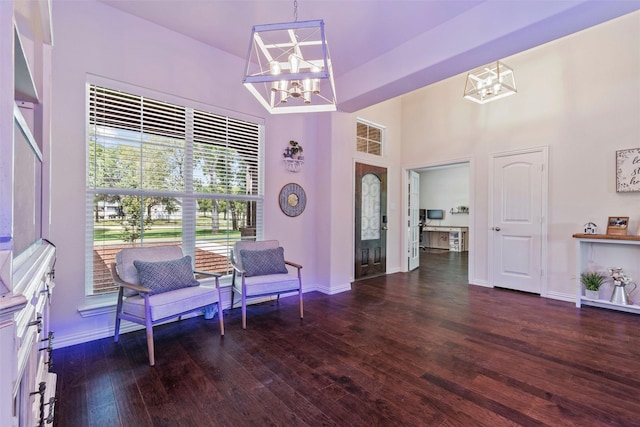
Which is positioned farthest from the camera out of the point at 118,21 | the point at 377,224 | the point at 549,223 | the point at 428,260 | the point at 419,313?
the point at 428,260

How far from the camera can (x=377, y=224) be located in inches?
213

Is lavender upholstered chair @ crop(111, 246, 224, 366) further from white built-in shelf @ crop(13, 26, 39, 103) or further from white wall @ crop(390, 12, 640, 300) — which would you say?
white wall @ crop(390, 12, 640, 300)

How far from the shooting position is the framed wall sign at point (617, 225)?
11.3ft

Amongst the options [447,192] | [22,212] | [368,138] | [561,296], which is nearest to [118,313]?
[22,212]

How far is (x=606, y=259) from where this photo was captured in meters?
3.68

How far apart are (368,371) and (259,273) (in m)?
1.64

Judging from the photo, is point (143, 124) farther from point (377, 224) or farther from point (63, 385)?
point (377, 224)

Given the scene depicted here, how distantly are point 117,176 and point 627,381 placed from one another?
177 inches

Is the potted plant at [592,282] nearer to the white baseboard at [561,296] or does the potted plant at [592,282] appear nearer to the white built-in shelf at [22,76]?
the white baseboard at [561,296]

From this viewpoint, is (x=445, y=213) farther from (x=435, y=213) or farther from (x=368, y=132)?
(x=368, y=132)

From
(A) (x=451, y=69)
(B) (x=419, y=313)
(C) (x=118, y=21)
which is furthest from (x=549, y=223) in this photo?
(C) (x=118, y=21)

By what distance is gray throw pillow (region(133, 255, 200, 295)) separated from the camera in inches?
101

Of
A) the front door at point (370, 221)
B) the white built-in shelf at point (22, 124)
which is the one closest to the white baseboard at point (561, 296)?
the front door at point (370, 221)

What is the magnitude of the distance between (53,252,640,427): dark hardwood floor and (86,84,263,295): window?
0.92m
